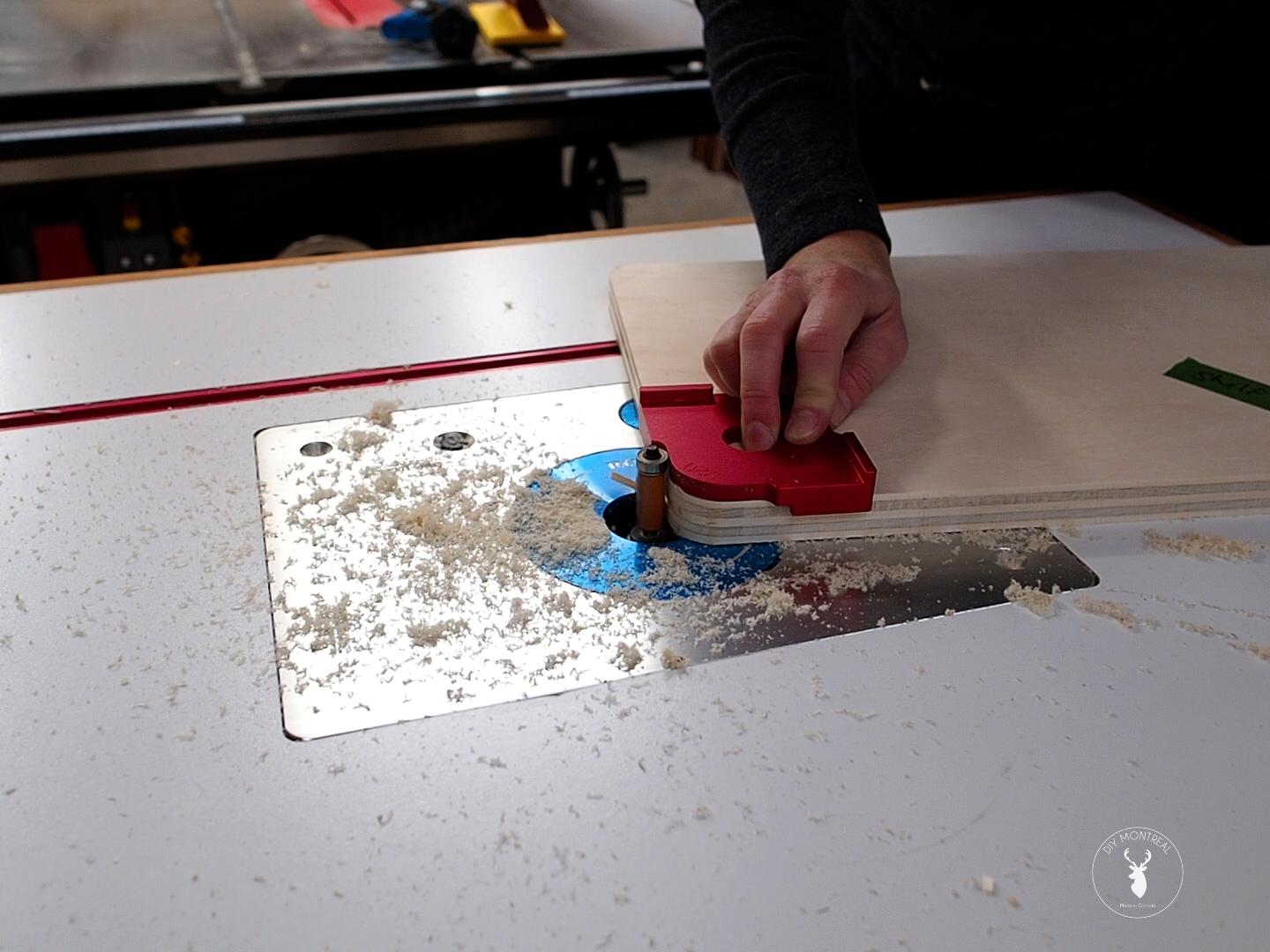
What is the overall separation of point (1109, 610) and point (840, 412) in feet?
0.76

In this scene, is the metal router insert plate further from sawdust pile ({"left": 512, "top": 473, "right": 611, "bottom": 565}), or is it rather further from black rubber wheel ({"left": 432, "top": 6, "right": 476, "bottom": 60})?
black rubber wheel ({"left": 432, "top": 6, "right": 476, "bottom": 60})

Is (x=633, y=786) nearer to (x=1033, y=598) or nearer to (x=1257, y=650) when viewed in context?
(x=1033, y=598)

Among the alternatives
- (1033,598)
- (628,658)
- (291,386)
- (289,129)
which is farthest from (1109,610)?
(289,129)

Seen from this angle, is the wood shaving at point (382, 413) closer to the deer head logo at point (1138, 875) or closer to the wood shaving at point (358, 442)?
the wood shaving at point (358, 442)

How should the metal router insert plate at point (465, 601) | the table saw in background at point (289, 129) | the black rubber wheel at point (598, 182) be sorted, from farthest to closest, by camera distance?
the black rubber wheel at point (598, 182) → the table saw in background at point (289, 129) → the metal router insert plate at point (465, 601)

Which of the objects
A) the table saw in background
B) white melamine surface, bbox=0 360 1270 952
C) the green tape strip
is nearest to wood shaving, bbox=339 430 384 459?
white melamine surface, bbox=0 360 1270 952

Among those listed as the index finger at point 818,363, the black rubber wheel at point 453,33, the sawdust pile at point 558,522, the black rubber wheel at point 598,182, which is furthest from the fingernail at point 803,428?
the black rubber wheel at point 453,33

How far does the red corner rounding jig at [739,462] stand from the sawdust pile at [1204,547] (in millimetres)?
207

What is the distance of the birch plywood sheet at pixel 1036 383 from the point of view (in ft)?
2.43

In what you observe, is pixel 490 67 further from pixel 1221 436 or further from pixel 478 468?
pixel 1221 436

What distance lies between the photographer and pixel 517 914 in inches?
19.1

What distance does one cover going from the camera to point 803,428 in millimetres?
744

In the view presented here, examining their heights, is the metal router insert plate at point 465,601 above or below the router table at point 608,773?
above

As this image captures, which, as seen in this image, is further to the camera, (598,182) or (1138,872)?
(598,182)
